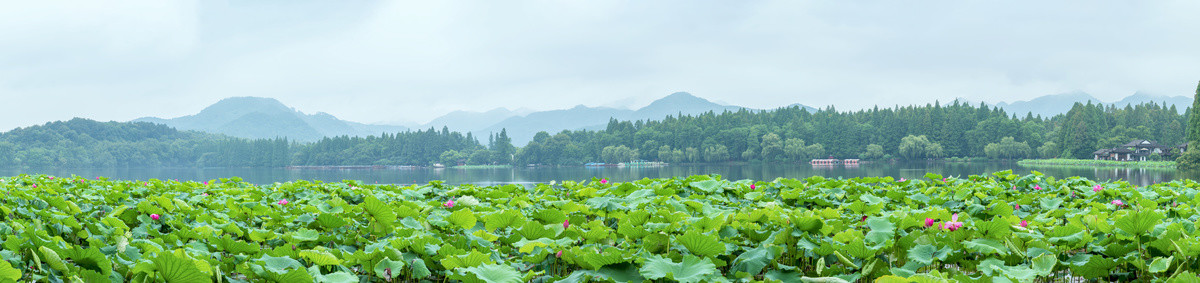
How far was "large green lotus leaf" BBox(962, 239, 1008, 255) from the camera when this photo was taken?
2918mm

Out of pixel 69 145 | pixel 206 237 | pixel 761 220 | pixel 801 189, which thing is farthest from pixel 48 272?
pixel 69 145

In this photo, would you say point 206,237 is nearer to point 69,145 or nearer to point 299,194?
point 299,194

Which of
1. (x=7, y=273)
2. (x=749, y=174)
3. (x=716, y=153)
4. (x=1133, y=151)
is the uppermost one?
(x=716, y=153)

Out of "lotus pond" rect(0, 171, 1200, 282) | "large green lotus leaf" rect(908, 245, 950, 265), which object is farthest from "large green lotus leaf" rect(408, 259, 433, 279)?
"large green lotus leaf" rect(908, 245, 950, 265)

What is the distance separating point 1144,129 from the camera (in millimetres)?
92938

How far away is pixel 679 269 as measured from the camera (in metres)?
2.52

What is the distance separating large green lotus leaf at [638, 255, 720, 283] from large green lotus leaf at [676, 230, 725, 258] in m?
0.14

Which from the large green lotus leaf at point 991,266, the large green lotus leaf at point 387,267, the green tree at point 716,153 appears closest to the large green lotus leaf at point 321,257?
the large green lotus leaf at point 387,267

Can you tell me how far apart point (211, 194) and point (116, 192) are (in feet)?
2.89

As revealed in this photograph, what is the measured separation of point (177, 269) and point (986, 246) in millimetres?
3111

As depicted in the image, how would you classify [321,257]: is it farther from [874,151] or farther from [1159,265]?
[874,151]

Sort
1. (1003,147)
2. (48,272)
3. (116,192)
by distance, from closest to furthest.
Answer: (48,272), (116,192), (1003,147)

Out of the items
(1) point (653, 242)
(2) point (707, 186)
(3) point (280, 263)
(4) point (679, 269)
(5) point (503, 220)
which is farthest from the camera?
(2) point (707, 186)

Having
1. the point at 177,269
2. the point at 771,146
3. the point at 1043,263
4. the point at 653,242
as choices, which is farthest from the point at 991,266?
the point at 771,146
